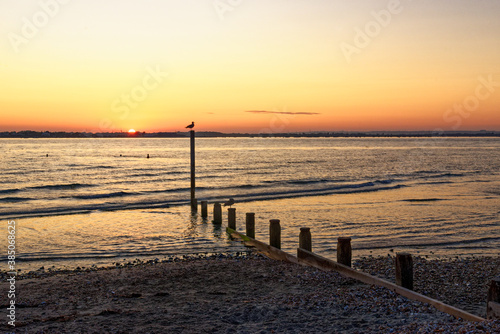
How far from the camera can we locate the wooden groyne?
21.5 feet

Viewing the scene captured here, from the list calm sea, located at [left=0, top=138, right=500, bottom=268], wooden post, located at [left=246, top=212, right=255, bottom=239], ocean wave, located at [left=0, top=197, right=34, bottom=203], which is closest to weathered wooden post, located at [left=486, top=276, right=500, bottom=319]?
calm sea, located at [left=0, top=138, right=500, bottom=268]

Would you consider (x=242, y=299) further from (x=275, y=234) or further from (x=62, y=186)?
(x=62, y=186)

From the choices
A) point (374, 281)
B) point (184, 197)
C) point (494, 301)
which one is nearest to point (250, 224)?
Answer: point (374, 281)

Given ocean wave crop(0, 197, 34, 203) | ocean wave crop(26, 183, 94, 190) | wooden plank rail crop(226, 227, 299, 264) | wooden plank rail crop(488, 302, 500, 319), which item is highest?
wooden plank rail crop(488, 302, 500, 319)

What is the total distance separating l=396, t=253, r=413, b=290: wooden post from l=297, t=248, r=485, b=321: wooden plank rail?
255mm

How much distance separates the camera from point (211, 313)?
7898 millimetres

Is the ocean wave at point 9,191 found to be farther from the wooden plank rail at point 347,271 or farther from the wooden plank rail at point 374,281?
the wooden plank rail at point 374,281

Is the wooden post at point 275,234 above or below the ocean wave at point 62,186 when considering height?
above

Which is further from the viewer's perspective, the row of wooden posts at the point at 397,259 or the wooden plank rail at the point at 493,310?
the row of wooden posts at the point at 397,259

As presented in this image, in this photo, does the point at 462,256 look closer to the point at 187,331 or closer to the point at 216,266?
the point at 216,266

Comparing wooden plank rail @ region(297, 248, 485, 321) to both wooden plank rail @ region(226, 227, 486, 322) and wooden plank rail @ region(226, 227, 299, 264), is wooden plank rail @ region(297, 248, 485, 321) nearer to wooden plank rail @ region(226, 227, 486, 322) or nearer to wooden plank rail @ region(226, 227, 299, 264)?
wooden plank rail @ region(226, 227, 486, 322)

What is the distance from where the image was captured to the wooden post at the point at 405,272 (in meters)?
8.52

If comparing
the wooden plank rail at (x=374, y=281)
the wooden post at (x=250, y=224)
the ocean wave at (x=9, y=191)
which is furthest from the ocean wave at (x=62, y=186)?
the wooden plank rail at (x=374, y=281)

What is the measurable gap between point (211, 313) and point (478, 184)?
117 ft
